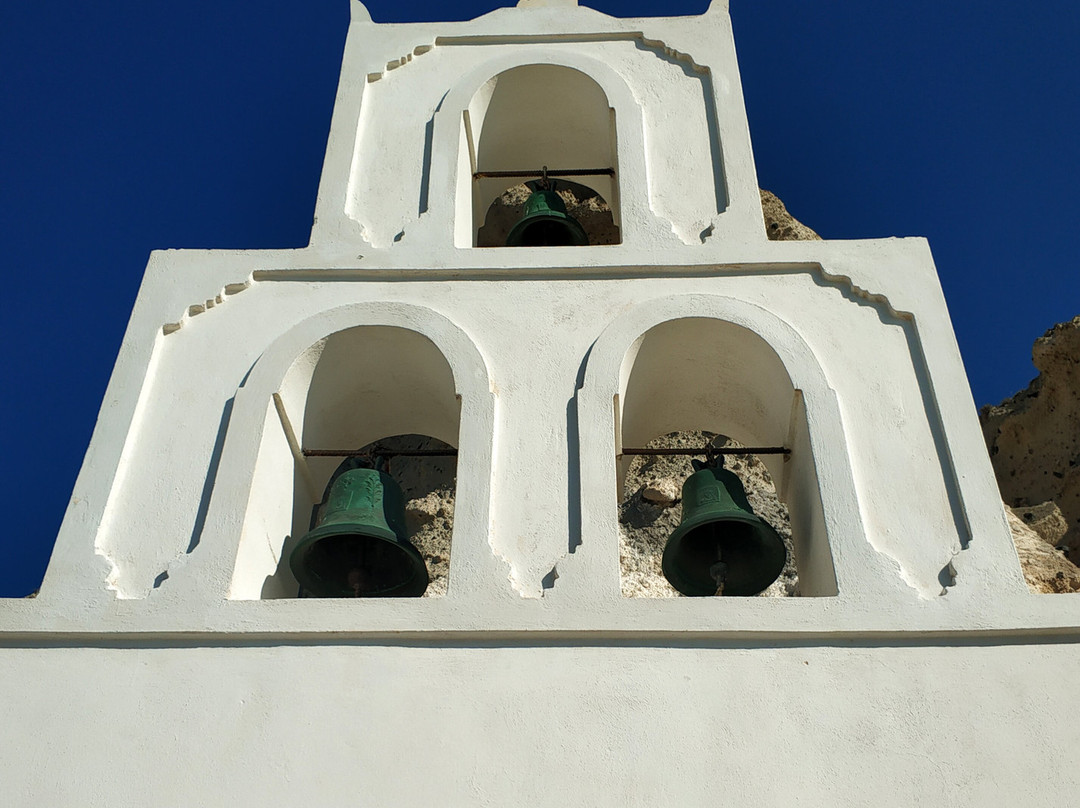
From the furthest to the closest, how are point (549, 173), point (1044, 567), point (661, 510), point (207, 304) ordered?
point (549, 173) → point (661, 510) → point (1044, 567) → point (207, 304)

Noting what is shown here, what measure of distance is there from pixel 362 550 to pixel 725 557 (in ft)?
5.10

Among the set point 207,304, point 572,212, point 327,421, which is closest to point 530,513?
point 327,421

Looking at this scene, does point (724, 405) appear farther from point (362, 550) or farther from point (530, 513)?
point (362, 550)

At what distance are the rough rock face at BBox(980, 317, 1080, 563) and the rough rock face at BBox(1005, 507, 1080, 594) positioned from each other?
7.06 ft

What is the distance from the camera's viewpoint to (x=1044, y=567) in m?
7.45

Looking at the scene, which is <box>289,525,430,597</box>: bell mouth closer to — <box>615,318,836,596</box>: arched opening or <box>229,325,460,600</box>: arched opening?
<box>229,325,460,600</box>: arched opening

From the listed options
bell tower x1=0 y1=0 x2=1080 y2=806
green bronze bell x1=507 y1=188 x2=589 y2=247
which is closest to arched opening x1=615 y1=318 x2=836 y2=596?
bell tower x1=0 y1=0 x2=1080 y2=806

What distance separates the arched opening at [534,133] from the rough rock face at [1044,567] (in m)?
2.89

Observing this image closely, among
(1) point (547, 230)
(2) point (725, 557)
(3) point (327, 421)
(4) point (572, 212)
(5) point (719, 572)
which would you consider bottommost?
(5) point (719, 572)

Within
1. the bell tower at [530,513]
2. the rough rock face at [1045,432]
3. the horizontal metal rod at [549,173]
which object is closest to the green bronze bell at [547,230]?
the bell tower at [530,513]

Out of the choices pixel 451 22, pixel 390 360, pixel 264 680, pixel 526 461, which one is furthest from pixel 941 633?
pixel 451 22

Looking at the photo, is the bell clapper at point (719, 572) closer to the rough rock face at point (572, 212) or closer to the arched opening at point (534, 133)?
the arched opening at point (534, 133)

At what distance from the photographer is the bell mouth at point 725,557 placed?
657cm

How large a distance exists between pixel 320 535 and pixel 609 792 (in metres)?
1.83
